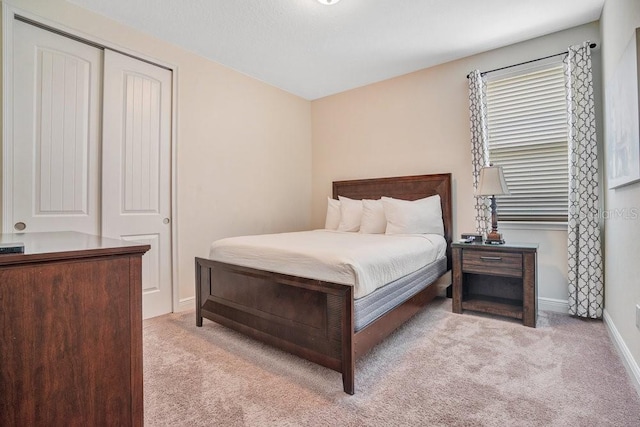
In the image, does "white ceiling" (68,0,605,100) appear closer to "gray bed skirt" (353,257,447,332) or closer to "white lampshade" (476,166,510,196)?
"white lampshade" (476,166,510,196)

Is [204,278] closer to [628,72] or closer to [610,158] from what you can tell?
[628,72]

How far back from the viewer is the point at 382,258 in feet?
6.83

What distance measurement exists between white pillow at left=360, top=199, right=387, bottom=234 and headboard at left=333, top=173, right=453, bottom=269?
36 centimetres

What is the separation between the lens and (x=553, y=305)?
292cm

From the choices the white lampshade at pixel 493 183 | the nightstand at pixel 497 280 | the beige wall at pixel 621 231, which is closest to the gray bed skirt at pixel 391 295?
the nightstand at pixel 497 280

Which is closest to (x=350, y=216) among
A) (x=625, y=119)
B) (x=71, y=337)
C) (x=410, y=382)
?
(x=410, y=382)

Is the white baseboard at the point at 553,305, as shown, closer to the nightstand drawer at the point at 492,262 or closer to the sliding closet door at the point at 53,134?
the nightstand drawer at the point at 492,262

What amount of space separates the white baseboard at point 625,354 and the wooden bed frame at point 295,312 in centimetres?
124

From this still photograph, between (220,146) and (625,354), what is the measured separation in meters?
3.71

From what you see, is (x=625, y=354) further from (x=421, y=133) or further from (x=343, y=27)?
(x=343, y=27)

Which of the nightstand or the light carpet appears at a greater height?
the nightstand

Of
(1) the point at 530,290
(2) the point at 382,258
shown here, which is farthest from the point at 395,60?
(1) the point at 530,290

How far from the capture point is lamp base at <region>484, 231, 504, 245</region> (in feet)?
9.25

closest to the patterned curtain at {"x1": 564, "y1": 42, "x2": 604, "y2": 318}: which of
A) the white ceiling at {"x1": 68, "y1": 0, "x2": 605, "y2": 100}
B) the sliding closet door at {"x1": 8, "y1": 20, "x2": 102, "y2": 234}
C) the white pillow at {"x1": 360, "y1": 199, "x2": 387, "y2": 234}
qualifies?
the white ceiling at {"x1": 68, "y1": 0, "x2": 605, "y2": 100}
